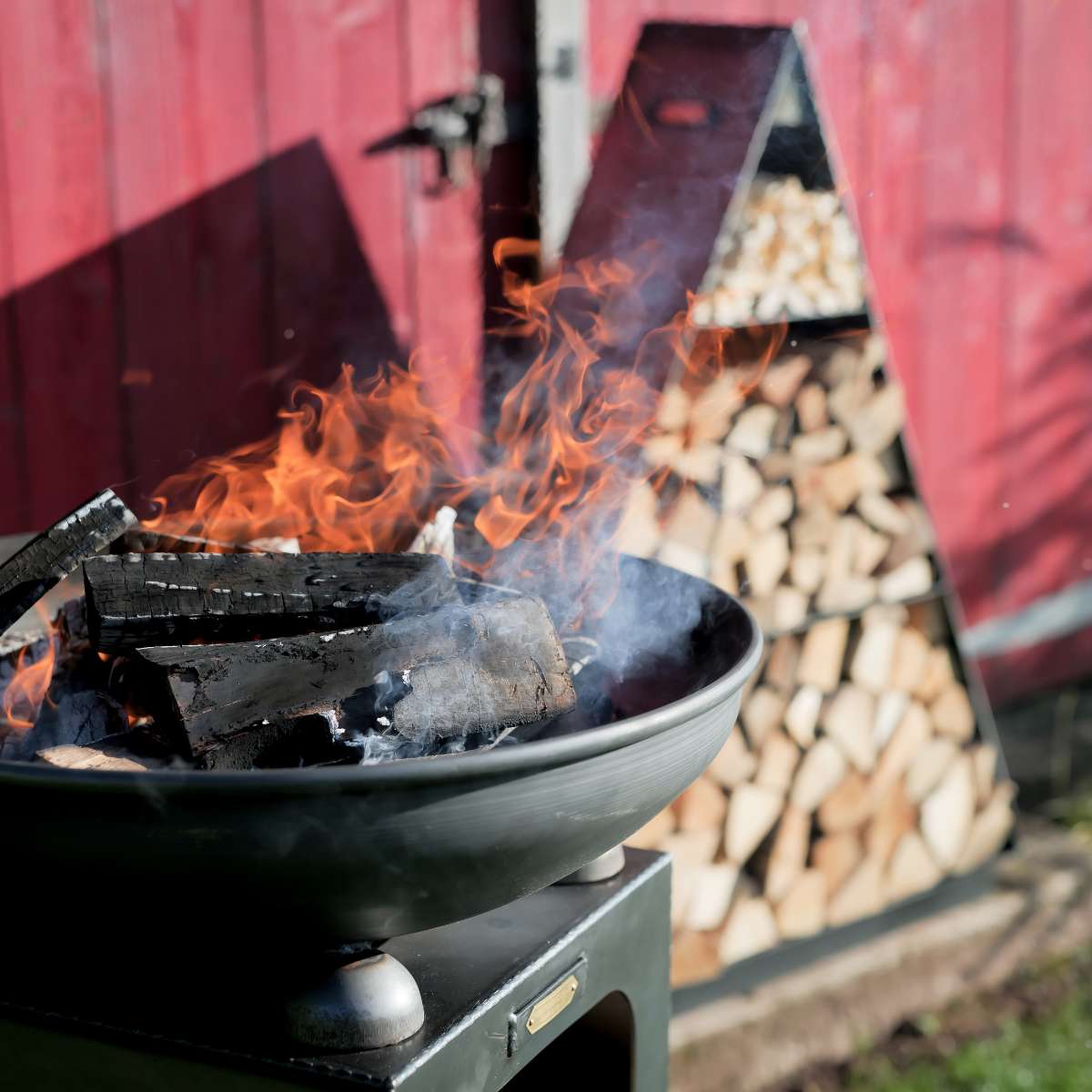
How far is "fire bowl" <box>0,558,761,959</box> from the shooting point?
96 centimetres

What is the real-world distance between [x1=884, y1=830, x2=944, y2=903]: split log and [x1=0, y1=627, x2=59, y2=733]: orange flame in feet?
6.59

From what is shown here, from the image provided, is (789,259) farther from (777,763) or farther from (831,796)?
(831,796)

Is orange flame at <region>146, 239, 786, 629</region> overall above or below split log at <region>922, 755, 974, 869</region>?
above

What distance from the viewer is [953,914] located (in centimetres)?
310

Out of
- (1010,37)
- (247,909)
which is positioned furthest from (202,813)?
(1010,37)

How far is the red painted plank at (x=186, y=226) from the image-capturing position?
97.5 inches

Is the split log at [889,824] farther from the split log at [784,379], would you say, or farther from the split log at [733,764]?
the split log at [784,379]

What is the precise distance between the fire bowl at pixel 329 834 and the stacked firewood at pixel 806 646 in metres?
1.37

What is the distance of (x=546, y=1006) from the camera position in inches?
50.4

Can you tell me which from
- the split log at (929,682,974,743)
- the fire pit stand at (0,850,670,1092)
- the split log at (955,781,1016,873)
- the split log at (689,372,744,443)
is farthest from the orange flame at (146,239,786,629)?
the split log at (955,781,1016,873)

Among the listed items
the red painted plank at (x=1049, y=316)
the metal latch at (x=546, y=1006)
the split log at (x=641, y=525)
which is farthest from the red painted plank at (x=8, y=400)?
the red painted plank at (x=1049, y=316)

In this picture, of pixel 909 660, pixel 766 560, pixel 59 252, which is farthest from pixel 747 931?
pixel 59 252

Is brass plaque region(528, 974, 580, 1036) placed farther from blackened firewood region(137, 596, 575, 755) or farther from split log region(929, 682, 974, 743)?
split log region(929, 682, 974, 743)

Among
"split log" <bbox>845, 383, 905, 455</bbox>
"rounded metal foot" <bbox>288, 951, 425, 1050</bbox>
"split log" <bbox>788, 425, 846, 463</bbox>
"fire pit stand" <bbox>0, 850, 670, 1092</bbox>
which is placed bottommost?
"fire pit stand" <bbox>0, 850, 670, 1092</bbox>
